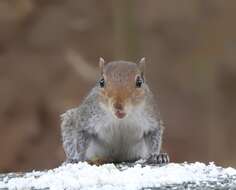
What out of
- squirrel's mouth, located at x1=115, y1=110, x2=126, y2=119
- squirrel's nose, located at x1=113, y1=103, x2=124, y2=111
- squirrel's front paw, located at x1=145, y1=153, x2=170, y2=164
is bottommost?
squirrel's front paw, located at x1=145, y1=153, x2=170, y2=164

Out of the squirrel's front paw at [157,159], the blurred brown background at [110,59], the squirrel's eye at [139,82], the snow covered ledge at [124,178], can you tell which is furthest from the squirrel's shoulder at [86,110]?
the blurred brown background at [110,59]

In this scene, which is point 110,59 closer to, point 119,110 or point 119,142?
point 119,142

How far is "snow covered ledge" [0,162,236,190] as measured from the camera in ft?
7.72

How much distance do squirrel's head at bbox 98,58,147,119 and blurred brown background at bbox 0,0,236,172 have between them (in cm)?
149

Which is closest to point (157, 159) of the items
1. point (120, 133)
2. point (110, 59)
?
point (120, 133)

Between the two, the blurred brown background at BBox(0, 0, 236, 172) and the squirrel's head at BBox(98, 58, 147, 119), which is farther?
the blurred brown background at BBox(0, 0, 236, 172)

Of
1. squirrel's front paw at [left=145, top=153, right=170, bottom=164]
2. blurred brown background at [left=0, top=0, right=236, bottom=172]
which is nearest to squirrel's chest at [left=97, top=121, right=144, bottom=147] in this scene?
squirrel's front paw at [left=145, top=153, right=170, bottom=164]

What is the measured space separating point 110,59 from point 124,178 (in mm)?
2133

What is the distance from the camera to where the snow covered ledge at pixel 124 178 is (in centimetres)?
235

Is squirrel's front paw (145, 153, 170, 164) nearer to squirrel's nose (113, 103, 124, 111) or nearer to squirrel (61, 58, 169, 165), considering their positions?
squirrel (61, 58, 169, 165)

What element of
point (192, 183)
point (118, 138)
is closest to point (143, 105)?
point (118, 138)

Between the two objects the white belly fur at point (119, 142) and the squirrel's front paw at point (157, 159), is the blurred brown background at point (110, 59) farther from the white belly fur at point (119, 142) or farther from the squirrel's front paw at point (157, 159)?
the squirrel's front paw at point (157, 159)

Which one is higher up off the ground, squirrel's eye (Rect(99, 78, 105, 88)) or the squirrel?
squirrel's eye (Rect(99, 78, 105, 88))

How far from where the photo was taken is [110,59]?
14.8 ft
